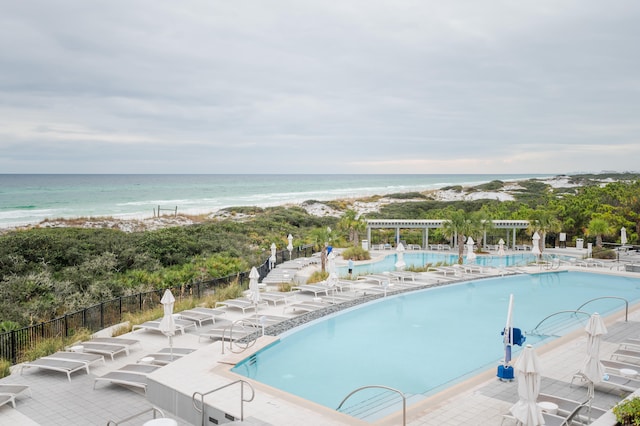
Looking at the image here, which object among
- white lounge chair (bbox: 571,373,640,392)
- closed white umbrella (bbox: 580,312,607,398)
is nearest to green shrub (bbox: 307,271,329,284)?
white lounge chair (bbox: 571,373,640,392)

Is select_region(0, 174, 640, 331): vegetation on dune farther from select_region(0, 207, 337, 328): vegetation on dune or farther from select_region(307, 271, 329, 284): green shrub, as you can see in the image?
select_region(307, 271, 329, 284): green shrub

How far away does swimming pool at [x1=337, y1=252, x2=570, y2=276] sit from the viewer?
2735cm

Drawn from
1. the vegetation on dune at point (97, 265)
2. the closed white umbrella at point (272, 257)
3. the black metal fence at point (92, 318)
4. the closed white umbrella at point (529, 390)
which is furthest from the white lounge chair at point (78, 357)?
the closed white umbrella at point (272, 257)

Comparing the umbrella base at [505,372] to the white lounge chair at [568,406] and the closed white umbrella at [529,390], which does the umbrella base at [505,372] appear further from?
the closed white umbrella at [529,390]

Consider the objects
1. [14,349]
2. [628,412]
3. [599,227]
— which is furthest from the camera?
[599,227]

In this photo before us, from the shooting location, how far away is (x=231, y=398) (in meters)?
8.13

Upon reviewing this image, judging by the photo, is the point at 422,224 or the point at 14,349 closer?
the point at 14,349

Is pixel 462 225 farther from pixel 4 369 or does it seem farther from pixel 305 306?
pixel 4 369

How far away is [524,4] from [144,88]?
32373 millimetres

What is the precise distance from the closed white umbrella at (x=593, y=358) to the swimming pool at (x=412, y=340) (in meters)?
3.00

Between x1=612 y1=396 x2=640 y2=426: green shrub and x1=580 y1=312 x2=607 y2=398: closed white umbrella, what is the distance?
1.09 m

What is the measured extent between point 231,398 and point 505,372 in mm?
5548

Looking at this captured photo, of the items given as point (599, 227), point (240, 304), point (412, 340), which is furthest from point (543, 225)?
point (240, 304)

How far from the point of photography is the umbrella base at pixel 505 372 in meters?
9.42
